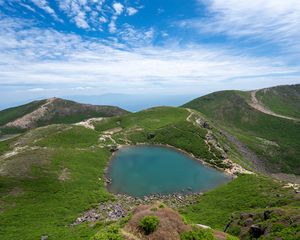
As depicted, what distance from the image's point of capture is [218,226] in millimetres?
56344

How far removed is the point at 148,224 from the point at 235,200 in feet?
157

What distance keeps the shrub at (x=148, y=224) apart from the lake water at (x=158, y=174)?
5208 centimetres

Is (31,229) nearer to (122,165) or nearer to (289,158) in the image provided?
(122,165)

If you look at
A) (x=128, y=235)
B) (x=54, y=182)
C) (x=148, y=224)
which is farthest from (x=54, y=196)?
(x=148, y=224)

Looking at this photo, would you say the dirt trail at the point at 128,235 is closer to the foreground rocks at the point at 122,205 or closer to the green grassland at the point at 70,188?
the green grassland at the point at 70,188

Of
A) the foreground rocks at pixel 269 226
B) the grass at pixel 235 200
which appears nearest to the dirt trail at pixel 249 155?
the grass at pixel 235 200

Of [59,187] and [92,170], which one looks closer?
[59,187]

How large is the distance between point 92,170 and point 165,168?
26.7 m

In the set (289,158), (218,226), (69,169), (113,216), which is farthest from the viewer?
(289,158)

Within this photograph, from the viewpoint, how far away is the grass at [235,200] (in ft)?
198

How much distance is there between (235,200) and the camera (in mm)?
69062

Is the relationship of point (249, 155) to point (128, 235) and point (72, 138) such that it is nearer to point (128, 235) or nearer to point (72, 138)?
point (72, 138)

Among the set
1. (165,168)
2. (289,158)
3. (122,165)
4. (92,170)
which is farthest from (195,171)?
(289,158)

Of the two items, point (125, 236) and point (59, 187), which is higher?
point (125, 236)
